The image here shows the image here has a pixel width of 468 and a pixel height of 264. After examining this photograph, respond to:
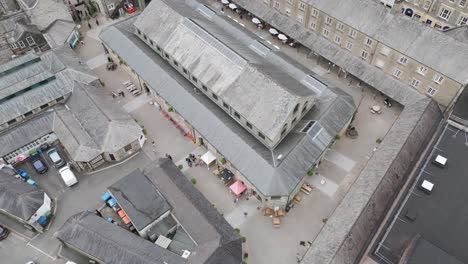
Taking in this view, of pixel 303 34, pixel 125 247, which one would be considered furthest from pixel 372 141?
pixel 125 247

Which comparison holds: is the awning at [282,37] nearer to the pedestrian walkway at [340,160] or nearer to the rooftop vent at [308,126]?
the rooftop vent at [308,126]

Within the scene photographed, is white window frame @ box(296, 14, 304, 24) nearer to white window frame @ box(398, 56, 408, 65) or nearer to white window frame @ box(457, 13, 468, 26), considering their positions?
white window frame @ box(398, 56, 408, 65)

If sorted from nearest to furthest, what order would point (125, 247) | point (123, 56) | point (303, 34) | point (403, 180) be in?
point (125, 247) < point (403, 180) < point (123, 56) < point (303, 34)

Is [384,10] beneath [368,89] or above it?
above

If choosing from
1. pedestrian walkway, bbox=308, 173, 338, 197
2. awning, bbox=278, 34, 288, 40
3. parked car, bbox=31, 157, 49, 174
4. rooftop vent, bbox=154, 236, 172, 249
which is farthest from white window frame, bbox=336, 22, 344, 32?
parked car, bbox=31, 157, 49, 174

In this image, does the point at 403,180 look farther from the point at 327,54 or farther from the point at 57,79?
the point at 57,79

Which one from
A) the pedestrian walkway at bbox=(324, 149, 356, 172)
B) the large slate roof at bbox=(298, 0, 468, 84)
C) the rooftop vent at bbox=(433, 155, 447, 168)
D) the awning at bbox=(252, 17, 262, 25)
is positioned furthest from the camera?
the awning at bbox=(252, 17, 262, 25)
